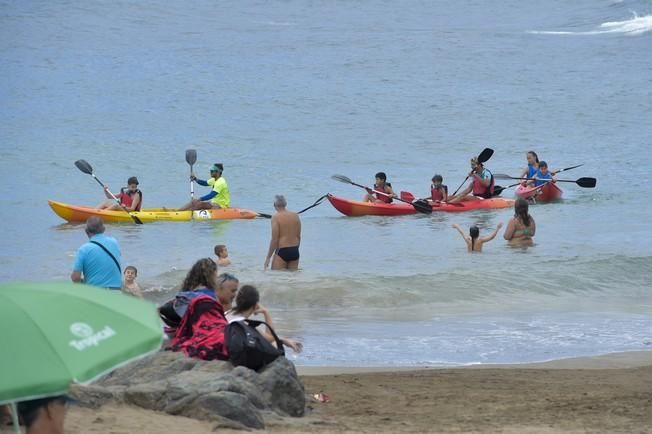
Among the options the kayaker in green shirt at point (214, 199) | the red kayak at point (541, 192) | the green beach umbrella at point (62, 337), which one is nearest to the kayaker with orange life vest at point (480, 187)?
the red kayak at point (541, 192)

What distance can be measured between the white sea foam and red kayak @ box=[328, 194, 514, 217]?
2773cm

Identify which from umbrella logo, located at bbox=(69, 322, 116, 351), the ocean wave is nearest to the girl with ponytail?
the ocean wave

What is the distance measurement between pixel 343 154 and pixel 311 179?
3.25 metres

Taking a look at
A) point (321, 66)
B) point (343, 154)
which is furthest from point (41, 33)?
point (343, 154)

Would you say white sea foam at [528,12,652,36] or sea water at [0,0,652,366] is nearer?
sea water at [0,0,652,366]

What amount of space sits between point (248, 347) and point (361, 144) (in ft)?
79.0

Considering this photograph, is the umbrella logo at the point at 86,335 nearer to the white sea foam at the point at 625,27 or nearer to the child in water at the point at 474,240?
the child in water at the point at 474,240

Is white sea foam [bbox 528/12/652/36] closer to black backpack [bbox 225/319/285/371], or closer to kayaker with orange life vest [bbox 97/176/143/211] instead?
kayaker with orange life vest [bbox 97/176/143/211]

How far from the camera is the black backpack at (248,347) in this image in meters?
6.89

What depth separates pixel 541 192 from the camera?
22.0 meters

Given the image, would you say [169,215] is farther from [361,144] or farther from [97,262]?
[361,144]

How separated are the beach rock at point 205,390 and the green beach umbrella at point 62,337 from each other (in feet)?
7.23

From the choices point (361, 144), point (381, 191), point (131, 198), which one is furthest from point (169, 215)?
point (361, 144)

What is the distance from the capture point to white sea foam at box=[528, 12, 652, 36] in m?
46.6
